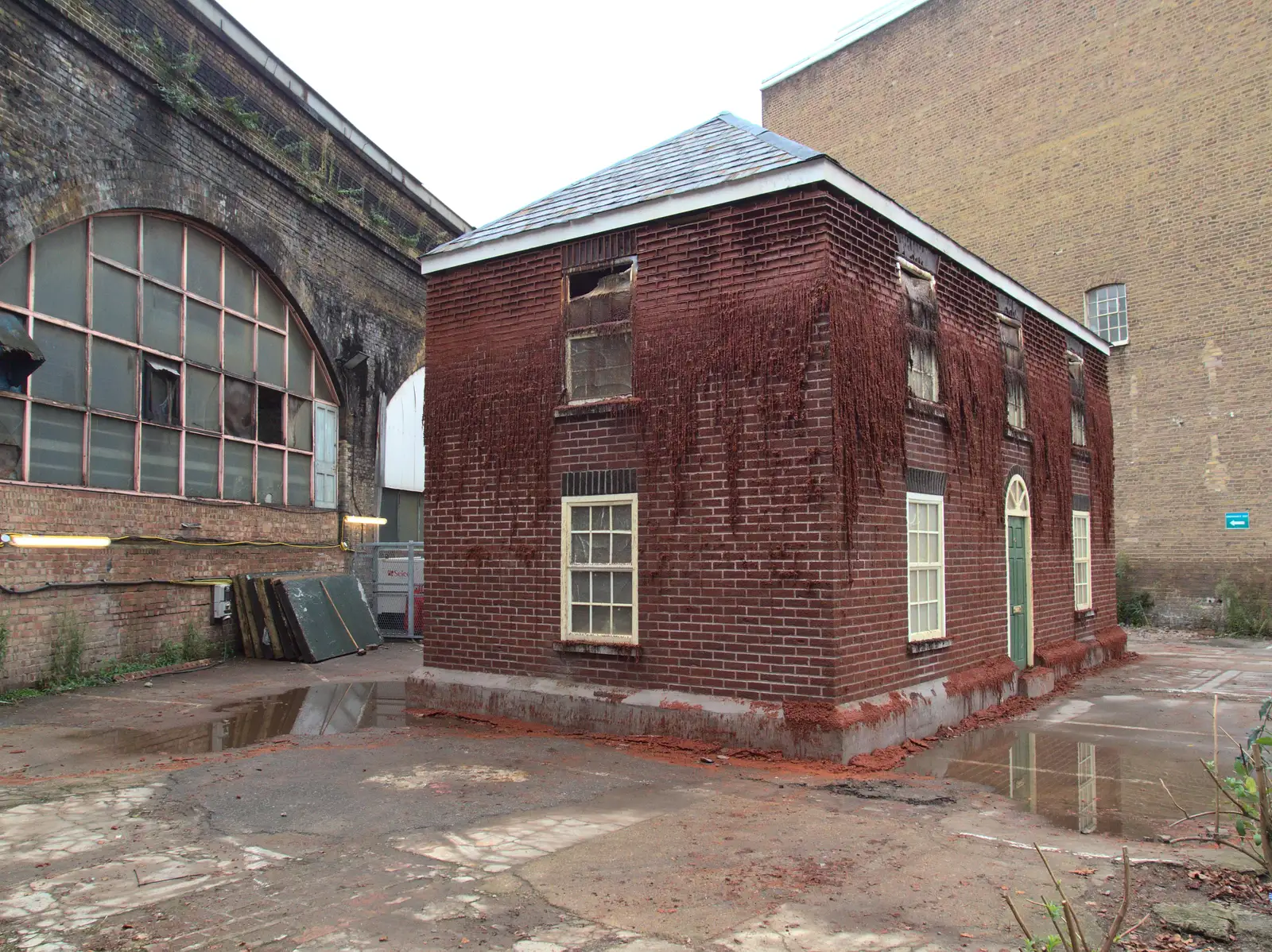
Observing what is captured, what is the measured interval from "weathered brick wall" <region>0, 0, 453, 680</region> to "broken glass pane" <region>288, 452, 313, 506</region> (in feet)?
0.83

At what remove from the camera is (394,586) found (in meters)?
18.3

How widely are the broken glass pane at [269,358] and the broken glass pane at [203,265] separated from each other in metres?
1.22

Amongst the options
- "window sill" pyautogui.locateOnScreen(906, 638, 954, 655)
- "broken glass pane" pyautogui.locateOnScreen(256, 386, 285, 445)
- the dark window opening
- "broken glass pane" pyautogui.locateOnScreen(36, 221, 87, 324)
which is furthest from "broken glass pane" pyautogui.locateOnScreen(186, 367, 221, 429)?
"window sill" pyautogui.locateOnScreen(906, 638, 954, 655)

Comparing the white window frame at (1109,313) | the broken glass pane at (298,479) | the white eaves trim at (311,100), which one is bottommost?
the broken glass pane at (298,479)

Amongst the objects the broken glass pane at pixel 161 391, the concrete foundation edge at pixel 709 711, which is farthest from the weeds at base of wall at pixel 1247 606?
the broken glass pane at pixel 161 391

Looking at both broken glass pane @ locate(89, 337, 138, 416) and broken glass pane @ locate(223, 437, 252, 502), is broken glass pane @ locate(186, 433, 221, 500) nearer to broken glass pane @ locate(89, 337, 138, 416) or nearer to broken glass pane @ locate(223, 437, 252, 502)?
broken glass pane @ locate(223, 437, 252, 502)

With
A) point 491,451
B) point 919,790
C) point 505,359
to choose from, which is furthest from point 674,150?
point 919,790

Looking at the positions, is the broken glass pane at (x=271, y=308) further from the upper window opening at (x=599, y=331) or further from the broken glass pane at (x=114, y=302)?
the upper window opening at (x=599, y=331)

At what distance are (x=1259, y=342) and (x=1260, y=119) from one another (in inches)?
186

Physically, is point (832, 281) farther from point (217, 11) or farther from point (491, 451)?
point (217, 11)

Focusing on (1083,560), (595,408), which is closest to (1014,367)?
(1083,560)

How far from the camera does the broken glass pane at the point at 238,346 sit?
15.4 m

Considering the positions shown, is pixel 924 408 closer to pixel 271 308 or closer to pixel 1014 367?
pixel 1014 367

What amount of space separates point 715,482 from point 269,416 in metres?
10.6
